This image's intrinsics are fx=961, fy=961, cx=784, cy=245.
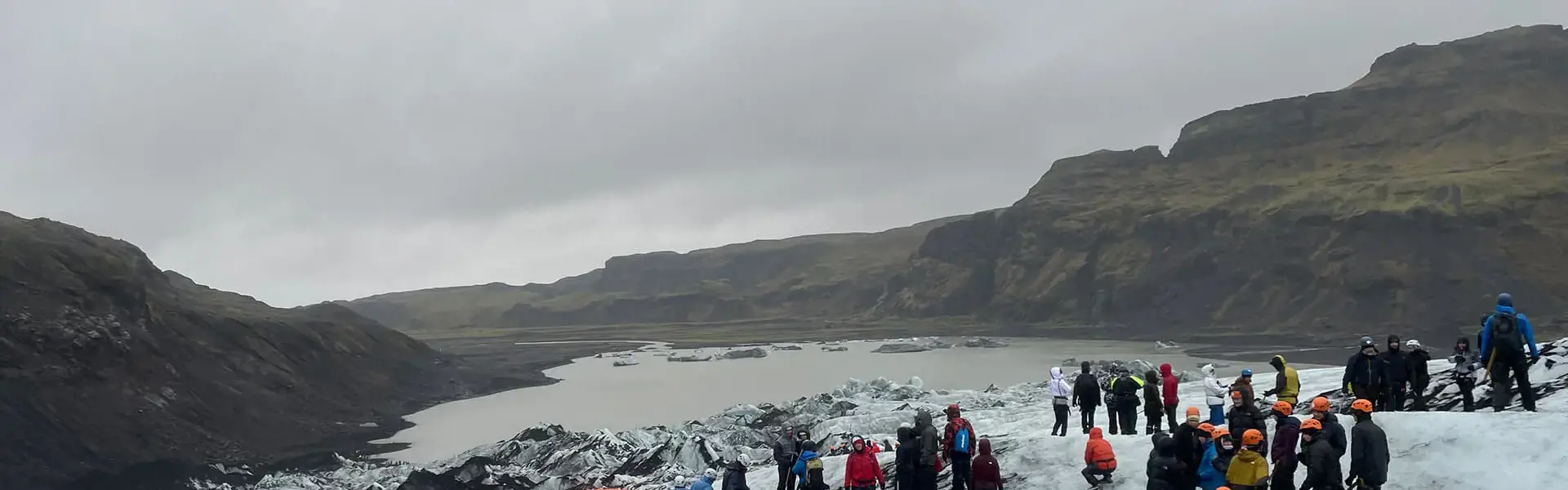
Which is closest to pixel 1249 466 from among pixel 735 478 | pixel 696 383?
pixel 735 478

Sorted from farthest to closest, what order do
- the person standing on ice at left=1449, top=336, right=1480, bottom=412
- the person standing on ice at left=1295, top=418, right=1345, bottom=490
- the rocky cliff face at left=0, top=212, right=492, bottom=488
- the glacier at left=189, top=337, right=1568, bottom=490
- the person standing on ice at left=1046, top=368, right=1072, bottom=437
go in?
the rocky cliff face at left=0, top=212, right=492, bottom=488
the person standing on ice at left=1046, top=368, right=1072, bottom=437
the person standing on ice at left=1449, top=336, right=1480, bottom=412
the glacier at left=189, top=337, right=1568, bottom=490
the person standing on ice at left=1295, top=418, right=1345, bottom=490

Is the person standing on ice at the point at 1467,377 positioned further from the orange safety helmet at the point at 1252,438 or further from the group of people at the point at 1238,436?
the orange safety helmet at the point at 1252,438

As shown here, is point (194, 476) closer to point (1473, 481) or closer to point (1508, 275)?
point (1473, 481)

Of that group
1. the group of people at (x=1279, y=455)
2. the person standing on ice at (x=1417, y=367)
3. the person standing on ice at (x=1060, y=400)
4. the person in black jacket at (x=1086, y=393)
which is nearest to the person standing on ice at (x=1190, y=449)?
the group of people at (x=1279, y=455)

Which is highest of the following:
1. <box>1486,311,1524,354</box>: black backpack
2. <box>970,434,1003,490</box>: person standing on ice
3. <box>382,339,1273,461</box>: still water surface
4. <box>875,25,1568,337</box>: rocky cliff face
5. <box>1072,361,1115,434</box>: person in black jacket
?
<box>875,25,1568,337</box>: rocky cliff face

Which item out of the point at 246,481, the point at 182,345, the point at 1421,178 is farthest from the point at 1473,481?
the point at 1421,178

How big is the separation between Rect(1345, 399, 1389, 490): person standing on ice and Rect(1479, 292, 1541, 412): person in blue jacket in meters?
3.35

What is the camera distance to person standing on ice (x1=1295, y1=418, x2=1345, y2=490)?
9.84 metres

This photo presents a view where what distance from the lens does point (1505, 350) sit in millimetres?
12078

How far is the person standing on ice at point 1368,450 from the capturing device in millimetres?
10070

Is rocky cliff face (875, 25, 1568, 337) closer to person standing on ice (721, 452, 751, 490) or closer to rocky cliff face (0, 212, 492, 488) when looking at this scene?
rocky cliff face (0, 212, 492, 488)

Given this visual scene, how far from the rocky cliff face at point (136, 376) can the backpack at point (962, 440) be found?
33.6 metres

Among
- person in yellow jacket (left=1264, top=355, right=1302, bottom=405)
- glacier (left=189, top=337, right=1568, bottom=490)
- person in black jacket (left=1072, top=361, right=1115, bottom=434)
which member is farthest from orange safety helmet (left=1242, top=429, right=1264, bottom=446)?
person in black jacket (left=1072, top=361, right=1115, bottom=434)

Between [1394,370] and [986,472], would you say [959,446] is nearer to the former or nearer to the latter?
[986,472]
